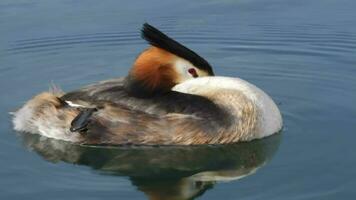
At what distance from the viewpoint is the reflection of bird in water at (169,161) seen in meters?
6.17

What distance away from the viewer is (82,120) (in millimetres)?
6789

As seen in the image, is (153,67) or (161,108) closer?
(161,108)

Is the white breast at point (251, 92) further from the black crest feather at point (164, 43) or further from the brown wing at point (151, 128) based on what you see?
the brown wing at point (151, 128)

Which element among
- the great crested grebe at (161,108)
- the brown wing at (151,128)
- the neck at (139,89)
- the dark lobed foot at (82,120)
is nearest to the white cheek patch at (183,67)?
the great crested grebe at (161,108)

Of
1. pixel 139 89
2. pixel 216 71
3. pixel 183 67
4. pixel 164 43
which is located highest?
pixel 164 43

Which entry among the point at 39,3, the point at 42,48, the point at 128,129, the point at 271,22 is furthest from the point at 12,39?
the point at 128,129

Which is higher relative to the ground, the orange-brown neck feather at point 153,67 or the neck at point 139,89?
the orange-brown neck feather at point 153,67

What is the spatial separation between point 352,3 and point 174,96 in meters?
4.70

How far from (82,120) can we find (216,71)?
2.26 m

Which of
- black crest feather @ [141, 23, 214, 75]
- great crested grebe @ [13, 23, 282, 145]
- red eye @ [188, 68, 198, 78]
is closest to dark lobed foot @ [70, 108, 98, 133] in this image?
great crested grebe @ [13, 23, 282, 145]

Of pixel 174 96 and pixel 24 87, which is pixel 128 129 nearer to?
pixel 174 96

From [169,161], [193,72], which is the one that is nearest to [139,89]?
[193,72]

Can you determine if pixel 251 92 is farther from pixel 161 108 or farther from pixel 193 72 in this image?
pixel 161 108

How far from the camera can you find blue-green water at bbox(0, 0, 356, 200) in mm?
6105
